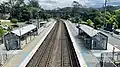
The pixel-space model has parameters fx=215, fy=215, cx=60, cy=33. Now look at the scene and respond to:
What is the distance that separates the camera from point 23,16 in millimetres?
104500

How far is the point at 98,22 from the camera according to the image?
227 feet

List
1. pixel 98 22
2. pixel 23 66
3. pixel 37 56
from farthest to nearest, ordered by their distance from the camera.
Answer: pixel 98 22, pixel 37 56, pixel 23 66

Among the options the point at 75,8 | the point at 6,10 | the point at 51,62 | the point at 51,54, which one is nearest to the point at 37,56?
the point at 51,54

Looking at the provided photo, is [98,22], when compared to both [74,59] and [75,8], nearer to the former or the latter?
[74,59]

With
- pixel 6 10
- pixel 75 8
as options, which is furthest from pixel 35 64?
pixel 75 8

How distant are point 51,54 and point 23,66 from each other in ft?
23.1

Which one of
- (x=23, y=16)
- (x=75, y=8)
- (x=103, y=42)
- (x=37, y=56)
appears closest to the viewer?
(x=37, y=56)

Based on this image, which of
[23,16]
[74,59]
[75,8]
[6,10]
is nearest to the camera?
[74,59]

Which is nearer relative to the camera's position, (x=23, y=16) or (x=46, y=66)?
(x=46, y=66)

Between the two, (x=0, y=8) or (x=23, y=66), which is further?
(x=0, y=8)

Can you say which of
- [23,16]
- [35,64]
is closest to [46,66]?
[35,64]

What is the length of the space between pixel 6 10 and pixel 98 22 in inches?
3035

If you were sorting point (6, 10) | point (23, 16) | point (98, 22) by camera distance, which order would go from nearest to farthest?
point (98, 22) → point (23, 16) → point (6, 10)

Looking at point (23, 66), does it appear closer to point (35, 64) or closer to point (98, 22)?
point (35, 64)
